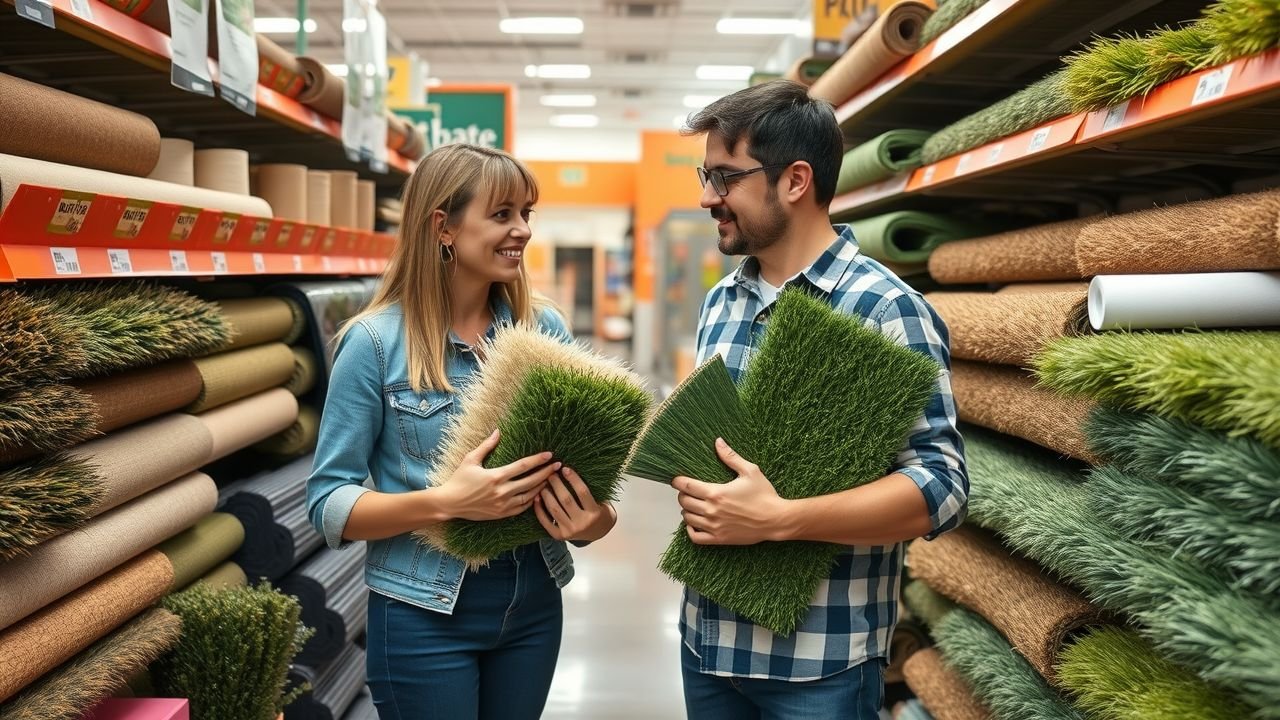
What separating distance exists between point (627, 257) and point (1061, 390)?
63.6 ft

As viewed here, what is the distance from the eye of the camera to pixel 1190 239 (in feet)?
4.48

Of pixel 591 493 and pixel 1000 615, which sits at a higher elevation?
pixel 591 493

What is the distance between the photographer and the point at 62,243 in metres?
1.59

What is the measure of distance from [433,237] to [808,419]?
0.77 m

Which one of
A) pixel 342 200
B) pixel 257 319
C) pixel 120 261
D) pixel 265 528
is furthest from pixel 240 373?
pixel 342 200

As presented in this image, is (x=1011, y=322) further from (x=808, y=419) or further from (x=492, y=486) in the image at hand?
(x=492, y=486)

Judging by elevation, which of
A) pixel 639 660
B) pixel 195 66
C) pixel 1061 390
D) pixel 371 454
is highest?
pixel 195 66

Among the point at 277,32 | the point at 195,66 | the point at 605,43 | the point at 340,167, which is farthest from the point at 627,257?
the point at 195,66

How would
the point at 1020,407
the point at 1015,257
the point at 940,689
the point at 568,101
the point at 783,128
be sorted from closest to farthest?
the point at 783,128
the point at 1020,407
the point at 1015,257
the point at 940,689
the point at 568,101

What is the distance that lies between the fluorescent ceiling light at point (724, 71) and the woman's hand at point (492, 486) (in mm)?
14255

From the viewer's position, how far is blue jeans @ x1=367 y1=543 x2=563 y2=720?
166 centimetres

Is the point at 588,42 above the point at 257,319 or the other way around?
above

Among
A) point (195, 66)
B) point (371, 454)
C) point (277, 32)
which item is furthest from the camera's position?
point (277, 32)

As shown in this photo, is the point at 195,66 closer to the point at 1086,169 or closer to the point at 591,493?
the point at 591,493
